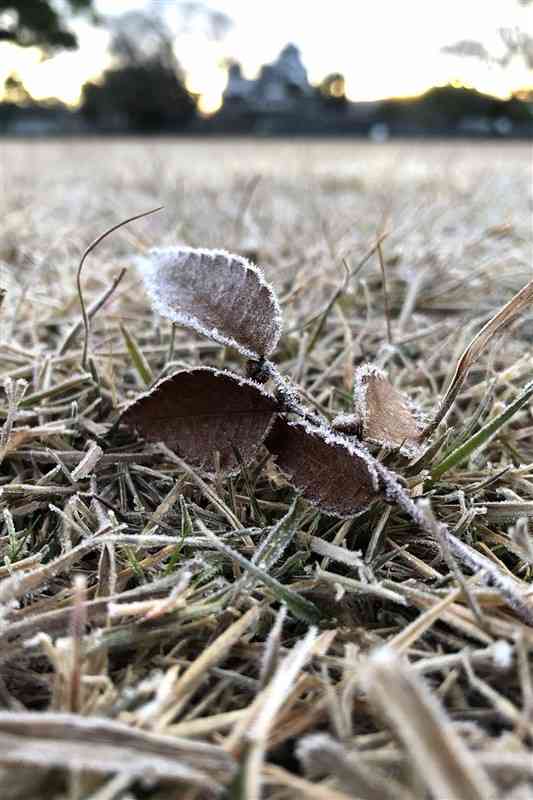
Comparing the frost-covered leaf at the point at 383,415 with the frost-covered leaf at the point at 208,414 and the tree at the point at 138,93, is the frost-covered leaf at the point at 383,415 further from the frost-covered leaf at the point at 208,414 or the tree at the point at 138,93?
the tree at the point at 138,93

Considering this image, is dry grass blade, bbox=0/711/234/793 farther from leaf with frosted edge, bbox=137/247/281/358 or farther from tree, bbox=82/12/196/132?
tree, bbox=82/12/196/132

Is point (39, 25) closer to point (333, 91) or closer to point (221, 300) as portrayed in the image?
point (333, 91)

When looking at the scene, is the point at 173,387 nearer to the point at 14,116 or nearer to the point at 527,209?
the point at 527,209

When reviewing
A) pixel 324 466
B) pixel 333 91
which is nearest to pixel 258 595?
pixel 324 466

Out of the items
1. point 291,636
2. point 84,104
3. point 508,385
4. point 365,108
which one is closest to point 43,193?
point 508,385

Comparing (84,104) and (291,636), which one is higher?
(84,104)

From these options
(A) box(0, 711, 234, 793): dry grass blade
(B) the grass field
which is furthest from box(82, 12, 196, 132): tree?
(A) box(0, 711, 234, 793): dry grass blade

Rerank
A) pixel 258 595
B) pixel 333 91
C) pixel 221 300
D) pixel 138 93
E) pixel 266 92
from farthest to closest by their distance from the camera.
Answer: pixel 138 93
pixel 266 92
pixel 333 91
pixel 221 300
pixel 258 595
